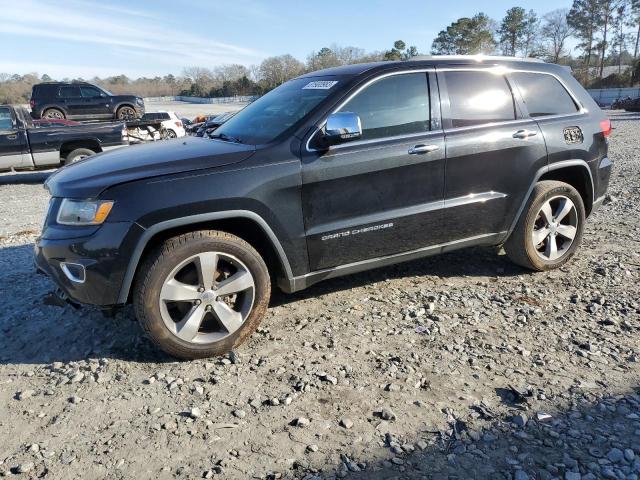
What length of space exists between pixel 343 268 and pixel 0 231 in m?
5.18

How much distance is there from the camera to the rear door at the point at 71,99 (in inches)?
823

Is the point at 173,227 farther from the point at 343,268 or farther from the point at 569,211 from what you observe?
the point at 569,211

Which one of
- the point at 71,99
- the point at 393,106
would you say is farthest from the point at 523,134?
the point at 71,99

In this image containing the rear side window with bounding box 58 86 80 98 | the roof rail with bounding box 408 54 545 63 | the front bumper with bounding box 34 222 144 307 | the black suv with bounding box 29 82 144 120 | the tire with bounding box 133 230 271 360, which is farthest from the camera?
the rear side window with bounding box 58 86 80 98

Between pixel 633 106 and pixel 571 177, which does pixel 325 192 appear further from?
pixel 633 106

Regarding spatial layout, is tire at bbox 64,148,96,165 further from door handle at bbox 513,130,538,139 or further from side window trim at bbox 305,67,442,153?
door handle at bbox 513,130,538,139

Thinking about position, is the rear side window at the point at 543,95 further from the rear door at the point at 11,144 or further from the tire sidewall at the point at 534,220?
the rear door at the point at 11,144

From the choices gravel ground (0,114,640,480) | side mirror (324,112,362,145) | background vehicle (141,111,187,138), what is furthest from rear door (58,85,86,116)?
side mirror (324,112,362,145)

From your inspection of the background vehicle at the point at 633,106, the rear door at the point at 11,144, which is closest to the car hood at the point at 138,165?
the rear door at the point at 11,144

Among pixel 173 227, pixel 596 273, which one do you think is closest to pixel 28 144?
pixel 173 227

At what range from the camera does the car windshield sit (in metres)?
3.61

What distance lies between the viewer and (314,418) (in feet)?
8.61

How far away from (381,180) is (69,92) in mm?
21480

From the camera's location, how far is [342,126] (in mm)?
3279
